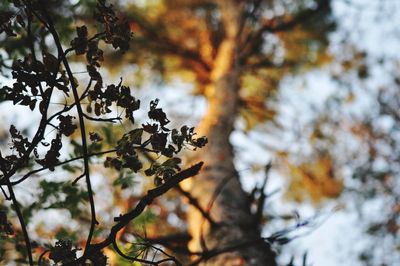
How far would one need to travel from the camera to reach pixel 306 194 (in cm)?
782

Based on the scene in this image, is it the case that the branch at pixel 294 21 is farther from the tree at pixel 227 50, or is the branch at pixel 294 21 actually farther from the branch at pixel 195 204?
the branch at pixel 195 204

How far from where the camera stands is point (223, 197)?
2.81 metres

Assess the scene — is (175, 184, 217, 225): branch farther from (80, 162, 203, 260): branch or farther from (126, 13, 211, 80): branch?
(126, 13, 211, 80): branch

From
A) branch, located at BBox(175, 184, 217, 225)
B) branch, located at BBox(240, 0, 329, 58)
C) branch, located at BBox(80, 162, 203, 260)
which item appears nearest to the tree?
branch, located at BBox(240, 0, 329, 58)

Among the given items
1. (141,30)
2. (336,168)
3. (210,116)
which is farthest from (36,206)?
(336,168)

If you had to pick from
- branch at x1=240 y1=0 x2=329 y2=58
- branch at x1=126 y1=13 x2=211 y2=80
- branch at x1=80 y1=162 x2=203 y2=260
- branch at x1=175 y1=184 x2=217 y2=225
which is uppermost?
branch at x1=126 y1=13 x2=211 y2=80

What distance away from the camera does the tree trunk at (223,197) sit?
228 centimetres

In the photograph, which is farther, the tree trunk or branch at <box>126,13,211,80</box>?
branch at <box>126,13,211,80</box>

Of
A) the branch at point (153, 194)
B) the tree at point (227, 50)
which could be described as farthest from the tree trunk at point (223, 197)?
the branch at point (153, 194)

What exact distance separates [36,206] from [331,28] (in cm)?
600

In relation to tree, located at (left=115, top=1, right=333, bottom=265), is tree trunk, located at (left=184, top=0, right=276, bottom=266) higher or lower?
lower

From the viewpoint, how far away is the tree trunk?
2.28 meters

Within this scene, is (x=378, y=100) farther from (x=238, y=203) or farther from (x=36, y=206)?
(x=36, y=206)

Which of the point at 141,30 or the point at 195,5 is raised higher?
the point at 195,5
